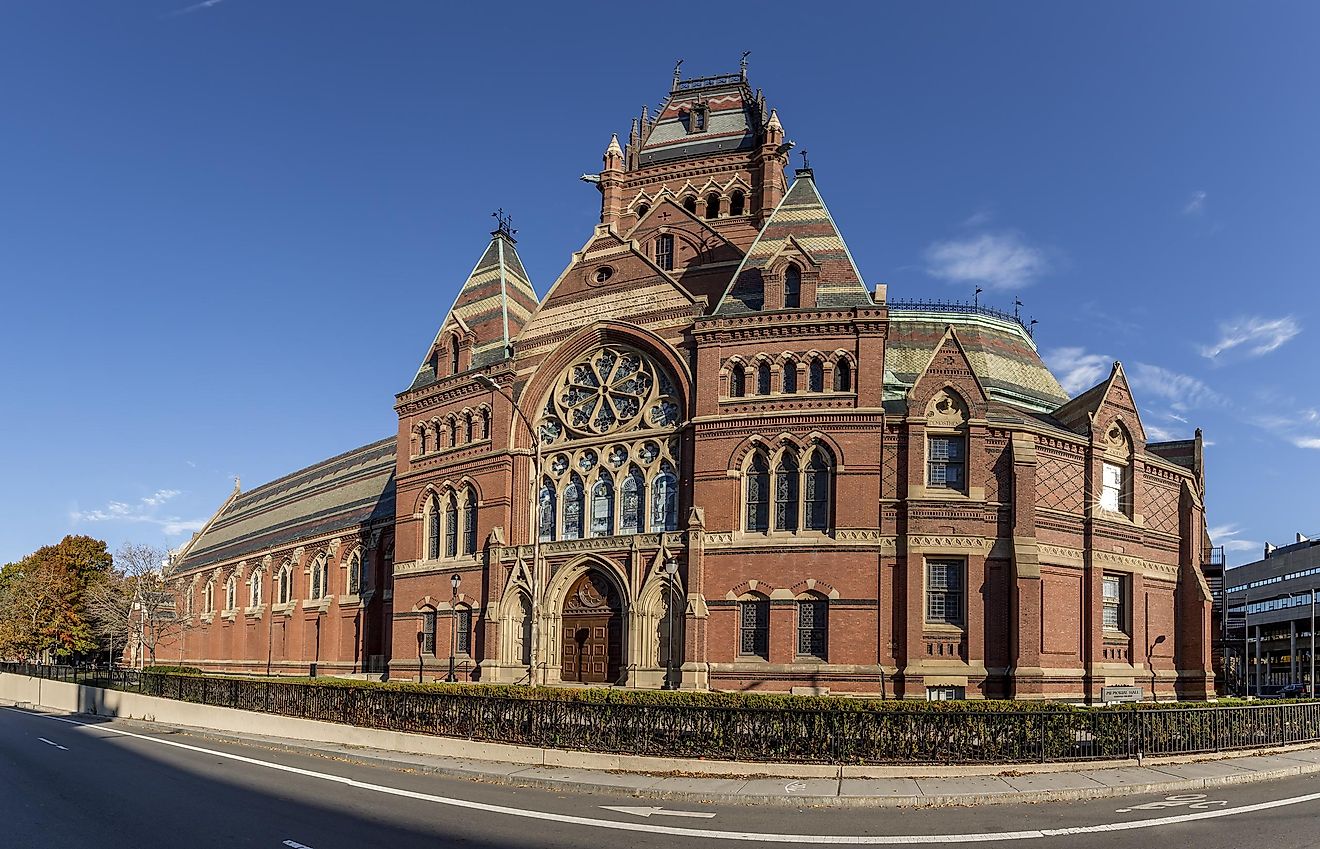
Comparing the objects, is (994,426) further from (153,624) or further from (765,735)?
(153,624)

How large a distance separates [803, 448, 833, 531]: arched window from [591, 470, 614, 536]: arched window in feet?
26.4

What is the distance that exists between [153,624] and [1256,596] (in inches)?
4202

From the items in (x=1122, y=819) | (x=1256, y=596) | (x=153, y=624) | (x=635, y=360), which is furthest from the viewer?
(x=1256, y=596)

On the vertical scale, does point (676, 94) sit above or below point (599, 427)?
above

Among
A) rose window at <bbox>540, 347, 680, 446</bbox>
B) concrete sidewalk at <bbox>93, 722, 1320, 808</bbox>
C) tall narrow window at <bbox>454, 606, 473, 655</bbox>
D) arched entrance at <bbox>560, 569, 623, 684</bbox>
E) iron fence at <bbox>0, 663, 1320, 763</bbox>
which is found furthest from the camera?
tall narrow window at <bbox>454, 606, 473, 655</bbox>

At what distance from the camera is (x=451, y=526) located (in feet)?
146

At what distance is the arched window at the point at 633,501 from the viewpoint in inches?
1519

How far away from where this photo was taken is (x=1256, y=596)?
362 feet

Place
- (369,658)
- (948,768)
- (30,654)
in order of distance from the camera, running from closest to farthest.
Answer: (948,768) → (369,658) → (30,654)

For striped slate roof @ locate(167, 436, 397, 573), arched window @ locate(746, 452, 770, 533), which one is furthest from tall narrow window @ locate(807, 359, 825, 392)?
striped slate roof @ locate(167, 436, 397, 573)

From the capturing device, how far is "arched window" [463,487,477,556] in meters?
42.8

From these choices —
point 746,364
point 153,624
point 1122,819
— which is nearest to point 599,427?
point 746,364

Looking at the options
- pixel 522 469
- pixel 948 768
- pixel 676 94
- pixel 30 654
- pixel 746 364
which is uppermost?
pixel 676 94

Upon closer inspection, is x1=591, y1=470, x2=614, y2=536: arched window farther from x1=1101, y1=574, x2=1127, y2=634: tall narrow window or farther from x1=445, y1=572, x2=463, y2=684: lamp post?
x1=1101, y1=574, x2=1127, y2=634: tall narrow window
